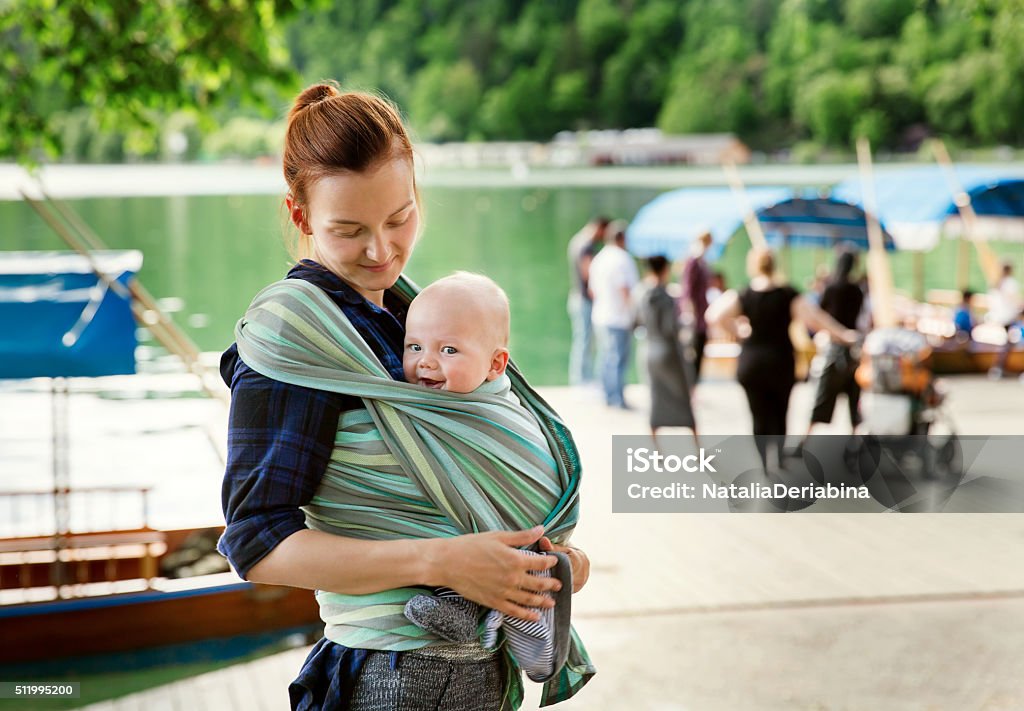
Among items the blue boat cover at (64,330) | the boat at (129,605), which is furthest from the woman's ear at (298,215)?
the boat at (129,605)

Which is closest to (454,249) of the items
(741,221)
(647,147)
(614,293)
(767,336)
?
(647,147)

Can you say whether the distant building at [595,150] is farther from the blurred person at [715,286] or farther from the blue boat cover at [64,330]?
the blue boat cover at [64,330]

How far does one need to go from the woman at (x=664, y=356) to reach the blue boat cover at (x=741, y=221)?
510 cm

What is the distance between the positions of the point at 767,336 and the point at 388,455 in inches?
239

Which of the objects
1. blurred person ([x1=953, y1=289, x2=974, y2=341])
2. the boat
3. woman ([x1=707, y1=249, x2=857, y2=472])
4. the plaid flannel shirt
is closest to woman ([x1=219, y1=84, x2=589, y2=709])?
the plaid flannel shirt

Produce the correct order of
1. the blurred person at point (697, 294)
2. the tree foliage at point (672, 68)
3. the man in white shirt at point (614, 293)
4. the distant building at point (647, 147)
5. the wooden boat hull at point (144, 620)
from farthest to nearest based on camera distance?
the distant building at point (647, 147) < the tree foliage at point (672, 68) < the blurred person at point (697, 294) < the man in white shirt at point (614, 293) < the wooden boat hull at point (144, 620)

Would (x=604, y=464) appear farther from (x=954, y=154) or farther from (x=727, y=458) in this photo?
(x=954, y=154)

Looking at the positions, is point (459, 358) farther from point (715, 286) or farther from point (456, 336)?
point (715, 286)

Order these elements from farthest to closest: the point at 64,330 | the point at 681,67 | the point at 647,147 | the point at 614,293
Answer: the point at 647,147, the point at 681,67, the point at 614,293, the point at 64,330

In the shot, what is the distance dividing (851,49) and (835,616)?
85120 mm

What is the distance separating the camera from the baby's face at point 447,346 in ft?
4.82

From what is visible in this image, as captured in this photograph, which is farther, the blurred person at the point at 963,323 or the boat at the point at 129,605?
the blurred person at the point at 963,323

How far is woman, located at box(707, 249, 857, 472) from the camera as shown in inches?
284

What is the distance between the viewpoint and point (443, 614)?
1440 millimetres
